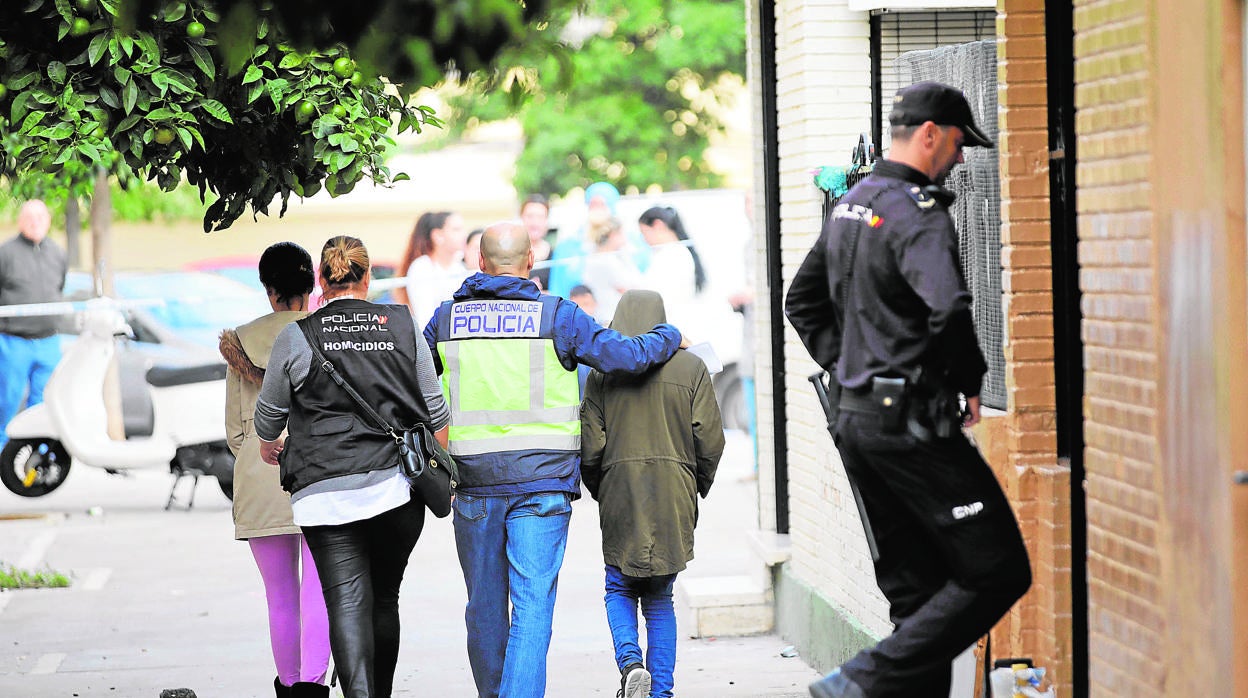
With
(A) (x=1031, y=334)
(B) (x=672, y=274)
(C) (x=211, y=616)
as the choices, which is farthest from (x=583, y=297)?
(A) (x=1031, y=334)

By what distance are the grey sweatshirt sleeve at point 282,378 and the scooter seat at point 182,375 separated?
312 inches

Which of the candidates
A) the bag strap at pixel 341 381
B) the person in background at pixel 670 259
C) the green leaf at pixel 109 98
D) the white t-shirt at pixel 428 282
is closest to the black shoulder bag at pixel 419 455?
the bag strap at pixel 341 381

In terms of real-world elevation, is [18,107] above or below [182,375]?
above

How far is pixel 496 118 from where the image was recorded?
27953 millimetres

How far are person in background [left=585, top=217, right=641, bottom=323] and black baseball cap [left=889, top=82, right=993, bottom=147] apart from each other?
977 centimetres

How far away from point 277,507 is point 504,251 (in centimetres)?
130

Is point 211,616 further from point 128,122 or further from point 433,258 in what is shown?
point 433,258

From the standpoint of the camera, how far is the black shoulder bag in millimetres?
5883

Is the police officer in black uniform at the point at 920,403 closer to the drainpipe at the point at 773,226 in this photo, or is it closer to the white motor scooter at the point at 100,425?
the drainpipe at the point at 773,226

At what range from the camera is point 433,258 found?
13695mm

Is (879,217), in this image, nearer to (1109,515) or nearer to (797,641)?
(1109,515)

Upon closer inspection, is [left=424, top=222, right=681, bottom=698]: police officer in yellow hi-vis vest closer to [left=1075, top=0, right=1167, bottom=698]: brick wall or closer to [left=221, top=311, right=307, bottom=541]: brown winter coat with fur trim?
[left=221, top=311, right=307, bottom=541]: brown winter coat with fur trim

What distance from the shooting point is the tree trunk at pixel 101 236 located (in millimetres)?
14352

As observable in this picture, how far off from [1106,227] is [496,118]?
2414 centimetres
